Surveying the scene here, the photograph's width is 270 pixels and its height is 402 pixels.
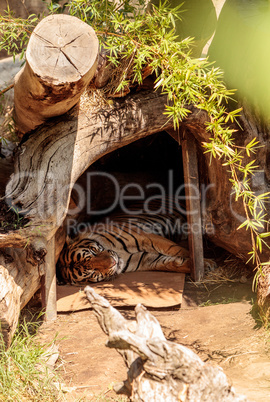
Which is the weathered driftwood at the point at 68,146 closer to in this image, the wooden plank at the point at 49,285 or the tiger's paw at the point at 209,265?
the wooden plank at the point at 49,285

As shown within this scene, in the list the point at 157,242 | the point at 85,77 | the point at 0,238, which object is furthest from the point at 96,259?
the point at 85,77

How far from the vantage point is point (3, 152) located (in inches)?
186

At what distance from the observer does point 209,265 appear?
15.3 ft

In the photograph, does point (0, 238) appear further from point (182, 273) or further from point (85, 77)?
point (182, 273)

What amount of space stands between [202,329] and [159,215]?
2637mm

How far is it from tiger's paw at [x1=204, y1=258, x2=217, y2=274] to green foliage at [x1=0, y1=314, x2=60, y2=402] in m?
2.23

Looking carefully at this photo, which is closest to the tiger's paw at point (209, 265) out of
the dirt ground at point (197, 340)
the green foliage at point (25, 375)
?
the dirt ground at point (197, 340)

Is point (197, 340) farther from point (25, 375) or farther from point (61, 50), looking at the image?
point (61, 50)

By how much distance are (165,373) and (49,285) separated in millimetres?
1849

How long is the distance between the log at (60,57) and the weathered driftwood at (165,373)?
1403 mm

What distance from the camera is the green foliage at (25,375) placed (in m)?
2.43

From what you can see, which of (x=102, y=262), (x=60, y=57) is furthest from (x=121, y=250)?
(x=60, y=57)

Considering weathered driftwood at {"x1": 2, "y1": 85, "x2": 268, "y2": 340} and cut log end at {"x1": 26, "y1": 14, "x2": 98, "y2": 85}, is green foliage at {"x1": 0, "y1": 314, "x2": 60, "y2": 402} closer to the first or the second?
weathered driftwood at {"x1": 2, "y1": 85, "x2": 268, "y2": 340}

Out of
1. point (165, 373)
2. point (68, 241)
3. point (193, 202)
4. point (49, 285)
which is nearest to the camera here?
point (165, 373)
